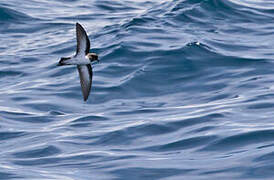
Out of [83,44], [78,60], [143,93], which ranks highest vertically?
[83,44]

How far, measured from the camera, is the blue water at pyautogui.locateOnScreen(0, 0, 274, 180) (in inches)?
451

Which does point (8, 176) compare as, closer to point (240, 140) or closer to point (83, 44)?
point (83, 44)

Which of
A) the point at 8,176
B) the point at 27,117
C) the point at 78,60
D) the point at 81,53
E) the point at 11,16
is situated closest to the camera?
the point at 8,176

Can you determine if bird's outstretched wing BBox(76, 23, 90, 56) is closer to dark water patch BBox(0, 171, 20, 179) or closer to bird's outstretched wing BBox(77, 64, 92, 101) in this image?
bird's outstretched wing BBox(77, 64, 92, 101)

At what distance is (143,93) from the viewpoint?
15297mm

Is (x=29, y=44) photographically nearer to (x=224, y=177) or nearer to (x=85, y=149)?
(x=85, y=149)

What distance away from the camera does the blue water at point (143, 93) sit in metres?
11.5

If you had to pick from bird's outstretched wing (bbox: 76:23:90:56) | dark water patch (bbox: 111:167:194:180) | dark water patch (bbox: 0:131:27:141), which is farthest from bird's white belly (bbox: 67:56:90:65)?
dark water patch (bbox: 0:131:27:141)

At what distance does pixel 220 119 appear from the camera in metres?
13.1

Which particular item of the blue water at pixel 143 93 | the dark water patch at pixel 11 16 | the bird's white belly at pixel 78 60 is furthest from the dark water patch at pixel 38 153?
the dark water patch at pixel 11 16

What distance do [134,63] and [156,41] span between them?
4.75ft

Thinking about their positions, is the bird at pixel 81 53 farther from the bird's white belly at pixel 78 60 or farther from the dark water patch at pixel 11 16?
the dark water patch at pixel 11 16

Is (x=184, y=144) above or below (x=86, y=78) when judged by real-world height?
below

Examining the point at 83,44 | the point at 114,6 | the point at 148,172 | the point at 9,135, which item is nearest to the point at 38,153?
the point at 9,135
